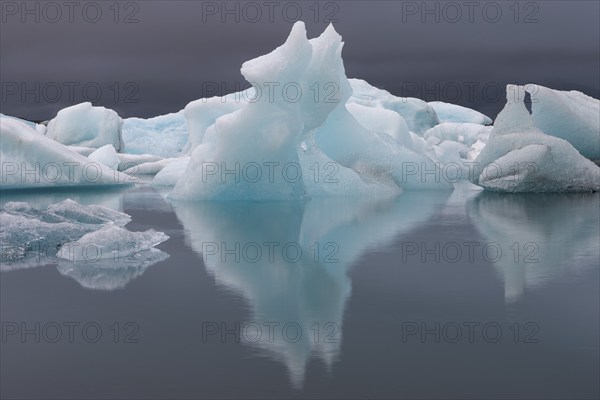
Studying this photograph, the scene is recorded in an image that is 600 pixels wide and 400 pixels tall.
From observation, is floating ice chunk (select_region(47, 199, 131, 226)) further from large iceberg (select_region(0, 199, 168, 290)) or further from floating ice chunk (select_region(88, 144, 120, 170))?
floating ice chunk (select_region(88, 144, 120, 170))

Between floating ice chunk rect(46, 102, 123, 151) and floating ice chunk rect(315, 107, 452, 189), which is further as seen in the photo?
floating ice chunk rect(46, 102, 123, 151)

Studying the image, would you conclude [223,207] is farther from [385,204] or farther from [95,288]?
[95,288]

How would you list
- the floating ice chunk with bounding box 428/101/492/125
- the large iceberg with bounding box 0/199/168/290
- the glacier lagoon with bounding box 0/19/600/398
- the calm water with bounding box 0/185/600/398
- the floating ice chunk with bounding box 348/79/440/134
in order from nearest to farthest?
1. the calm water with bounding box 0/185/600/398
2. the glacier lagoon with bounding box 0/19/600/398
3. the large iceberg with bounding box 0/199/168/290
4. the floating ice chunk with bounding box 348/79/440/134
5. the floating ice chunk with bounding box 428/101/492/125

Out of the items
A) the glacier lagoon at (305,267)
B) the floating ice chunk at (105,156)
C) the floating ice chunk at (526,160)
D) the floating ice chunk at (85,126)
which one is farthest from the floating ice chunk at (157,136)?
the floating ice chunk at (526,160)

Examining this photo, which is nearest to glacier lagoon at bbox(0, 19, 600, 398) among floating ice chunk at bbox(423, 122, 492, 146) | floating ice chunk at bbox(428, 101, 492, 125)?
floating ice chunk at bbox(423, 122, 492, 146)

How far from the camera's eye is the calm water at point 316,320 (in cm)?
259

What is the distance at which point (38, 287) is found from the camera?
13.8ft

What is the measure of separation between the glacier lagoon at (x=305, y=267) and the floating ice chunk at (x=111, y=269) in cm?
3

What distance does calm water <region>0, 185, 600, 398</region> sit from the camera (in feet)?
8.49

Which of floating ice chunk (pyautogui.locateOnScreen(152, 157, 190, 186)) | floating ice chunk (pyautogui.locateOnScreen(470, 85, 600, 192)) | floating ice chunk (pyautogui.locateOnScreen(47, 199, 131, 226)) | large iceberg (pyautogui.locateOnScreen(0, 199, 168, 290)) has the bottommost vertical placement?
floating ice chunk (pyautogui.locateOnScreen(152, 157, 190, 186))

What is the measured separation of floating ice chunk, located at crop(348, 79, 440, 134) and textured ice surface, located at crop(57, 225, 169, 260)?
73.0 feet

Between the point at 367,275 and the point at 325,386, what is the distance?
211 centimetres

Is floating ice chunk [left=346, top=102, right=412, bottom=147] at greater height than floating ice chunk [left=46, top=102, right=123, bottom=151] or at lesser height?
greater

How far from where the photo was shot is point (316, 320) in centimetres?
345
